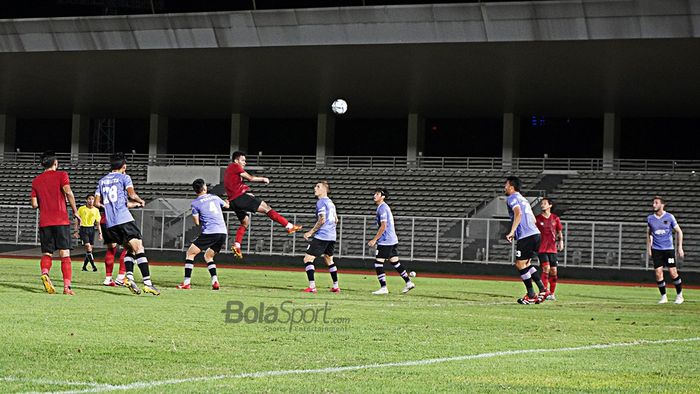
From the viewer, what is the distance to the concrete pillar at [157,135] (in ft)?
177

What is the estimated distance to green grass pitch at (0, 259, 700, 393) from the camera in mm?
7004

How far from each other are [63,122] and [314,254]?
43434mm

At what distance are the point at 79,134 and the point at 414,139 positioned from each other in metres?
17.6

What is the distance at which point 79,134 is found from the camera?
5519 cm

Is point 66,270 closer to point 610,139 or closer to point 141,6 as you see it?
point 141,6

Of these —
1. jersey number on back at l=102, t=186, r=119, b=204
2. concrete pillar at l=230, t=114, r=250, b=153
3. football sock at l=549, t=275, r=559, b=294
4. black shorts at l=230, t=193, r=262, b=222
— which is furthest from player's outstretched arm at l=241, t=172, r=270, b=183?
concrete pillar at l=230, t=114, r=250, b=153

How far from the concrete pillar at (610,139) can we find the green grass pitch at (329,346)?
31.8m

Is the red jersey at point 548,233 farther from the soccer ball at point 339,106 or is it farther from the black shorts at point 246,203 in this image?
Answer: the soccer ball at point 339,106

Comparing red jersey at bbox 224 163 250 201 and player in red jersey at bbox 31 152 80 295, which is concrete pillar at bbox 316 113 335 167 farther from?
player in red jersey at bbox 31 152 80 295

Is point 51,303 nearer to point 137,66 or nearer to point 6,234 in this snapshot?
point 6,234

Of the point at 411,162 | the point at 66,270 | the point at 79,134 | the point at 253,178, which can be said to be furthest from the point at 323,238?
the point at 79,134

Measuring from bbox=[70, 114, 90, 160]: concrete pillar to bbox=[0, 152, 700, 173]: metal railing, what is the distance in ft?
1.89

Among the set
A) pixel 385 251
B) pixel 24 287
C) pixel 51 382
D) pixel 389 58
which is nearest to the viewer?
pixel 51 382

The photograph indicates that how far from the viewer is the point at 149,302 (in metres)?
13.7
